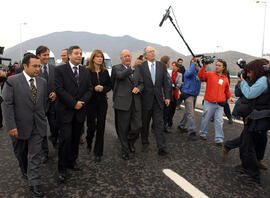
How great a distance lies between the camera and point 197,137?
550cm

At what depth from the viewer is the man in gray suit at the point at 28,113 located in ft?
9.27

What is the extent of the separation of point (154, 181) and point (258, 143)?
5.74 ft

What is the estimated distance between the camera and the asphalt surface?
9.75ft

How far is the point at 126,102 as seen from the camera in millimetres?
4305

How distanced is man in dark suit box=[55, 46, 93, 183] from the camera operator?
2.42m

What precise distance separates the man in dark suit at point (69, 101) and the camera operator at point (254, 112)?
2425mm

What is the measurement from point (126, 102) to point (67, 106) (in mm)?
1212

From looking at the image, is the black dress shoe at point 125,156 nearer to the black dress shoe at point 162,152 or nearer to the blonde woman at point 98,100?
the blonde woman at point 98,100

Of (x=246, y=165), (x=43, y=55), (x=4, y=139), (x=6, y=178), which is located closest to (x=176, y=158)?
(x=246, y=165)

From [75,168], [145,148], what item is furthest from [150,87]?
[75,168]

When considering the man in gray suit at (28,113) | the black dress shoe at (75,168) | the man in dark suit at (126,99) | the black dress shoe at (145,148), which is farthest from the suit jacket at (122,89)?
the man in gray suit at (28,113)

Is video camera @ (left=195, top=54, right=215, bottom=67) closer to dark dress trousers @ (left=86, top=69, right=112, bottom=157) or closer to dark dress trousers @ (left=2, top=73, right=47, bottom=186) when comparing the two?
dark dress trousers @ (left=86, top=69, right=112, bottom=157)

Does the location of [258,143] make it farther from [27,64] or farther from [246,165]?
[27,64]

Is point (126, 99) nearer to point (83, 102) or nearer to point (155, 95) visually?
point (155, 95)
